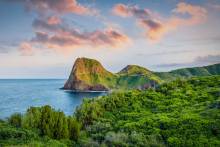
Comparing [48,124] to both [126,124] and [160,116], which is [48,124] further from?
[160,116]

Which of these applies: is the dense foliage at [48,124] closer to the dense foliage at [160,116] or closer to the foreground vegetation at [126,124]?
the foreground vegetation at [126,124]

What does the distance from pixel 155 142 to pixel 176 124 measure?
922 centimetres

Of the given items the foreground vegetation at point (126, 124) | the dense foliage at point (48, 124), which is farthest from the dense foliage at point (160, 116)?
the dense foliage at point (48, 124)

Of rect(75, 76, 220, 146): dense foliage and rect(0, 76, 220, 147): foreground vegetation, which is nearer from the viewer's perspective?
rect(0, 76, 220, 147): foreground vegetation

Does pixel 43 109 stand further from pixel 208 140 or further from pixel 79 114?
pixel 208 140

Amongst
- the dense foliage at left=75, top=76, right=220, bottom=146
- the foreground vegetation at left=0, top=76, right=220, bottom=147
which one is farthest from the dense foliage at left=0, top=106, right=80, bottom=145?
the dense foliage at left=75, top=76, right=220, bottom=146

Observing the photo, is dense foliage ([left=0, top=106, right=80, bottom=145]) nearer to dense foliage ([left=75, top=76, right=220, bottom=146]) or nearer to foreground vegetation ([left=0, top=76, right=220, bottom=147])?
foreground vegetation ([left=0, top=76, right=220, bottom=147])

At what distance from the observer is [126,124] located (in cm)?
4703

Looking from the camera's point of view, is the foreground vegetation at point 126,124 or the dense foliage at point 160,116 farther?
the dense foliage at point 160,116

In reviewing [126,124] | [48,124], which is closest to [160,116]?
[126,124]

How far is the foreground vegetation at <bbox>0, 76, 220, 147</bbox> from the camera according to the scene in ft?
113

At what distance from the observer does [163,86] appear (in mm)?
80688

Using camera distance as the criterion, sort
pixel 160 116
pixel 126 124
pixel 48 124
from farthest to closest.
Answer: pixel 160 116 < pixel 126 124 < pixel 48 124

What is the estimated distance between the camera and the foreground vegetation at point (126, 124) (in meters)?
34.6
